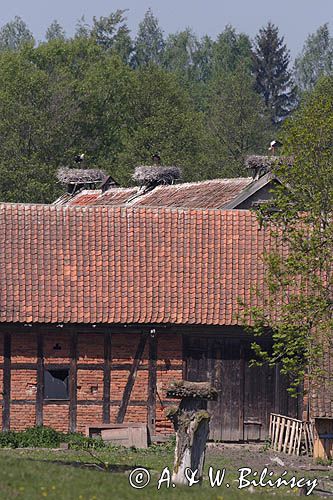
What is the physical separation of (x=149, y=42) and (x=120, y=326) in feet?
323

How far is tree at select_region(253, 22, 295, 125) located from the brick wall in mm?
71929

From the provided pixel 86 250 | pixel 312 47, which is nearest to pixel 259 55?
pixel 312 47

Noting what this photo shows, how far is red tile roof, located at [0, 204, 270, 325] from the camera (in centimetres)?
3238

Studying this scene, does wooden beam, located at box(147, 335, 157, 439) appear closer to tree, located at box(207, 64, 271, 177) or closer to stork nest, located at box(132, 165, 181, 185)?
stork nest, located at box(132, 165, 181, 185)

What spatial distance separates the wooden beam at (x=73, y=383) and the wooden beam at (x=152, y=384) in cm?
176

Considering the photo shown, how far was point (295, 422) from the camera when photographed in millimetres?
31750

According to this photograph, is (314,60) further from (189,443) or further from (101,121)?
(189,443)

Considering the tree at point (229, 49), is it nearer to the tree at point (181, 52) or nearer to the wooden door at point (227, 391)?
the tree at point (181, 52)

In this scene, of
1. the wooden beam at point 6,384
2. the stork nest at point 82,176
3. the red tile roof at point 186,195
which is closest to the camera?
the wooden beam at point 6,384

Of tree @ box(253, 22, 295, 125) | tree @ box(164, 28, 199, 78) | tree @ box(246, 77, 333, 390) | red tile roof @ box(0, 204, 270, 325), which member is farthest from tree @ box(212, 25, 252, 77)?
tree @ box(246, 77, 333, 390)

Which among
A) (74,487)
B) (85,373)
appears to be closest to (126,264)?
(85,373)

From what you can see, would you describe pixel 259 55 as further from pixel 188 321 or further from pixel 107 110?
pixel 188 321

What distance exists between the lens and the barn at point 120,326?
3206 cm

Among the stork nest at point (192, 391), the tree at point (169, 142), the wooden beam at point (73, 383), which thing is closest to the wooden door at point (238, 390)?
the wooden beam at point (73, 383)
